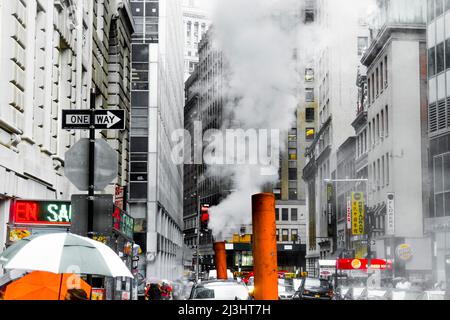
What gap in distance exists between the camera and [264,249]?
14.2 meters

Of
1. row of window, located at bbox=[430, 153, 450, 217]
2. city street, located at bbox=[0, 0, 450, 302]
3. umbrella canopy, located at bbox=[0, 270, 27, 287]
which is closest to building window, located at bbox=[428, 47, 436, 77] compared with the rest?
city street, located at bbox=[0, 0, 450, 302]

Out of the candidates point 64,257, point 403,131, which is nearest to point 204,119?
point 403,131

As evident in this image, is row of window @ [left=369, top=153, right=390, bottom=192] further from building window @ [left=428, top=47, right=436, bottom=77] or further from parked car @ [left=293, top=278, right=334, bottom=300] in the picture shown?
parked car @ [left=293, top=278, right=334, bottom=300]

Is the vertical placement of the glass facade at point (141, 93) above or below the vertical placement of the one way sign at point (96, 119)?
above

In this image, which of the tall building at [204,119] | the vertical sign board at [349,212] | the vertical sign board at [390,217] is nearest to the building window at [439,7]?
the tall building at [204,119]

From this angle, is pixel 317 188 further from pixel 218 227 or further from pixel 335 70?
pixel 218 227

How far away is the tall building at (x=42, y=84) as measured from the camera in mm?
18562

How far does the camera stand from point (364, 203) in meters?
64.8

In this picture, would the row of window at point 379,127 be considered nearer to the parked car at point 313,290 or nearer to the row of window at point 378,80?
the row of window at point 378,80

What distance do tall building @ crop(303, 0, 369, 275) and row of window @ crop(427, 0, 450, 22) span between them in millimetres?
5615

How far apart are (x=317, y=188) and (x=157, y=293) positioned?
207 ft

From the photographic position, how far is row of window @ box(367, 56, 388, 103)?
58.5 m

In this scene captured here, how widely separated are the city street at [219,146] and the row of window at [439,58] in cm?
19
